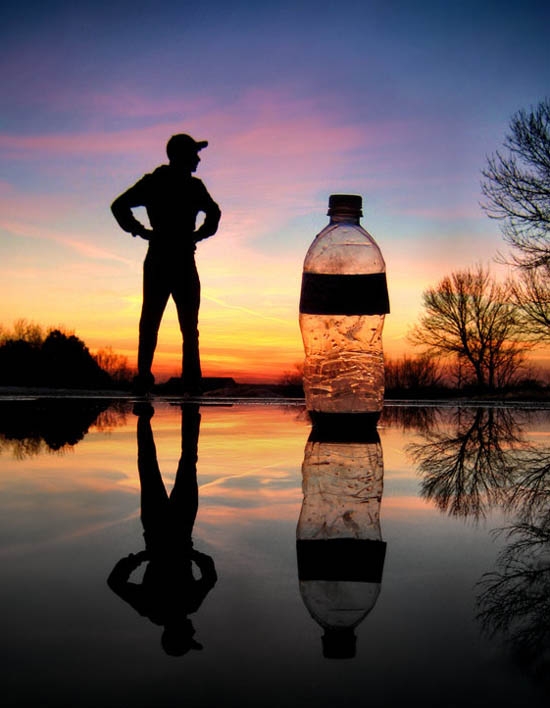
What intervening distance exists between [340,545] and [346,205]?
245 cm

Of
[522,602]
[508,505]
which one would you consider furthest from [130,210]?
[522,602]

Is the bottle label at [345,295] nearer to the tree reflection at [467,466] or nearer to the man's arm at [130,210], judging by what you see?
the tree reflection at [467,466]

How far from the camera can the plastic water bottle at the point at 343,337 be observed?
3389 mm

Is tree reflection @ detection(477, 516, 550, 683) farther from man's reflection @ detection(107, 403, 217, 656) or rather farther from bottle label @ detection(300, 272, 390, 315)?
bottle label @ detection(300, 272, 390, 315)

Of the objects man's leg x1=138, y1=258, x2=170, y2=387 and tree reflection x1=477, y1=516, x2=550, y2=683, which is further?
man's leg x1=138, y1=258, x2=170, y2=387

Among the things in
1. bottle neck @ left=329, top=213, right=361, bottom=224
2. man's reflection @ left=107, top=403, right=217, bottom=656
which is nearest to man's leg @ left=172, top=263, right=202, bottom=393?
bottle neck @ left=329, top=213, right=361, bottom=224

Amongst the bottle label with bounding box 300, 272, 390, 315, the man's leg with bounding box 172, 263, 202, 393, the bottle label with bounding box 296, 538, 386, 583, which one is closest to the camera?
the bottle label with bounding box 296, 538, 386, 583

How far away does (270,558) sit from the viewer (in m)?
0.92

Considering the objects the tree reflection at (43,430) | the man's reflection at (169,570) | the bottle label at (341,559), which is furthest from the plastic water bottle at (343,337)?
the bottle label at (341,559)

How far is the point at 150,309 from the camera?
5.89 m

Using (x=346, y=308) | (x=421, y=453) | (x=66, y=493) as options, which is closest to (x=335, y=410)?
(x=346, y=308)

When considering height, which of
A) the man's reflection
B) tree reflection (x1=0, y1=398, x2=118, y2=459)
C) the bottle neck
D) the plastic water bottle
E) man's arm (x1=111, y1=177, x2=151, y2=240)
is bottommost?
the man's reflection

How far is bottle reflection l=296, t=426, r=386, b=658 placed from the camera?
0.68 m

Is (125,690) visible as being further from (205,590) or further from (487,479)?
(487,479)
